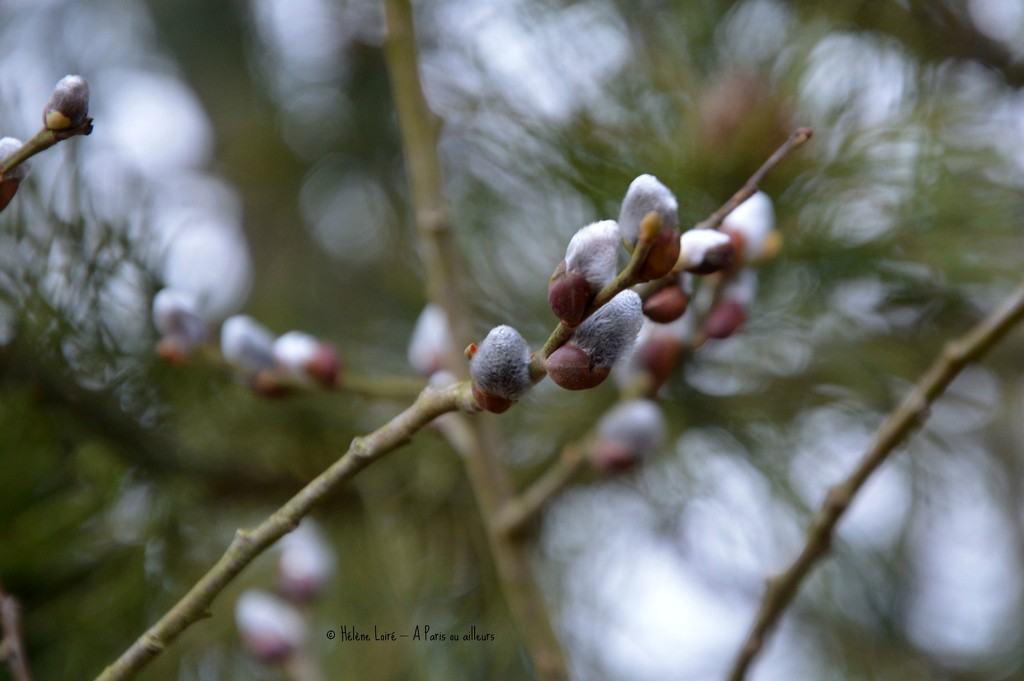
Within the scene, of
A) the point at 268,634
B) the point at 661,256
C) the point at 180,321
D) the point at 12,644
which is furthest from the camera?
the point at 268,634

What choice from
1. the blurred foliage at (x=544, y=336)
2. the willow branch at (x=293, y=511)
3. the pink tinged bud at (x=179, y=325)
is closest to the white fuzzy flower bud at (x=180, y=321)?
the pink tinged bud at (x=179, y=325)

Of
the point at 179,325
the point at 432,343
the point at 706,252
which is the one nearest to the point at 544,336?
the point at 432,343

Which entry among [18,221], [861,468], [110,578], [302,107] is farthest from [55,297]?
[302,107]

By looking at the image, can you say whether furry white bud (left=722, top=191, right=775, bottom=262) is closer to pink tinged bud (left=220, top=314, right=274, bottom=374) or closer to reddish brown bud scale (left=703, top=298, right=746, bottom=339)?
reddish brown bud scale (left=703, top=298, right=746, bottom=339)

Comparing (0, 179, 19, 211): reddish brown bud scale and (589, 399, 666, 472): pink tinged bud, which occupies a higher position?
(0, 179, 19, 211): reddish brown bud scale

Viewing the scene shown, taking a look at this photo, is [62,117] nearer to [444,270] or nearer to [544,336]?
[444,270]

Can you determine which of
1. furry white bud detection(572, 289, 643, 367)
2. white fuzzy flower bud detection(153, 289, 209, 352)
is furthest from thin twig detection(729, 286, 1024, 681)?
white fuzzy flower bud detection(153, 289, 209, 352)

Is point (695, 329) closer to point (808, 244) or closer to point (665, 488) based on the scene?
point (808, 244)

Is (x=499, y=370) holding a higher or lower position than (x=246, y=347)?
lower
